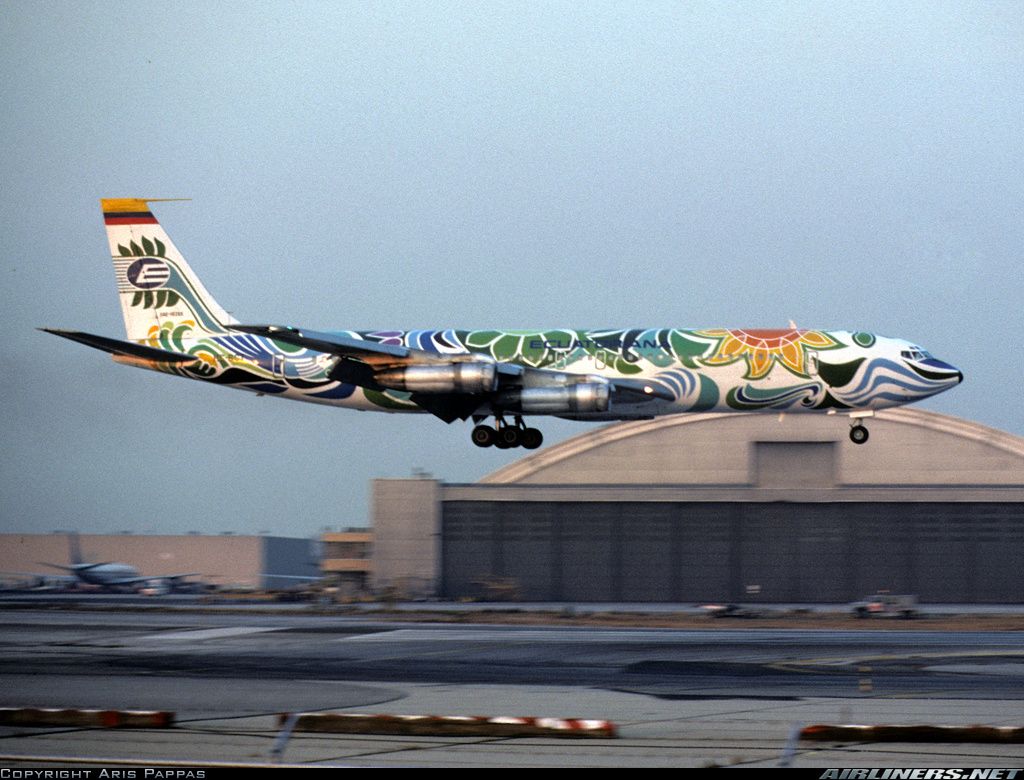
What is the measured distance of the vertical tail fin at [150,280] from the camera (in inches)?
2217

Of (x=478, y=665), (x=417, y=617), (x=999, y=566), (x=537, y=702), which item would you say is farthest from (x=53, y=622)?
(x=999, y=566)

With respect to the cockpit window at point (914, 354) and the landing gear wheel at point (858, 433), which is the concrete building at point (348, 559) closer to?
the landing gear wheel at point (858, 433)

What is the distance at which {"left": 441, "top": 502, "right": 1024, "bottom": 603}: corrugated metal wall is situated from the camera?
82.8 metres

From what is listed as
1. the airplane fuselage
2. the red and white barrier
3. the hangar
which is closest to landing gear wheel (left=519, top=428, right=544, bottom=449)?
the airplane fuselage

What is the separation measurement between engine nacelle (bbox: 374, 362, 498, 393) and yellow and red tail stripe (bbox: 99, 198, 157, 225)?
16.6m

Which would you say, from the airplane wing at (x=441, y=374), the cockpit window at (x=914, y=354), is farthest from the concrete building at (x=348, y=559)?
the cockpit window at (x=914, y=354)

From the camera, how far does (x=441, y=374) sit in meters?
48.7

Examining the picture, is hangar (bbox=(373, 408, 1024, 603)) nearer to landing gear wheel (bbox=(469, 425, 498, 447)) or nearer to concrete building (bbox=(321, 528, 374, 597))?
concrete building (bbox=(321, 528, 374, 597))

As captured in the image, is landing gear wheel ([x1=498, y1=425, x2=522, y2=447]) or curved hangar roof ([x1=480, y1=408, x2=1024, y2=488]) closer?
landing gear wheel ([x1=498, y1=425, x2=522, y2=447])

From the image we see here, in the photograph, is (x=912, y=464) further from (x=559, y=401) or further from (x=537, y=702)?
(x=537, y=702)

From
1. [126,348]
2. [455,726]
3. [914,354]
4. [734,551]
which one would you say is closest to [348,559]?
[734,551]

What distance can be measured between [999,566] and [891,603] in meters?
19.0

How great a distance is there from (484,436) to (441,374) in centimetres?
411

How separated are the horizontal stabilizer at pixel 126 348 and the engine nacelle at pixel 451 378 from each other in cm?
1036
